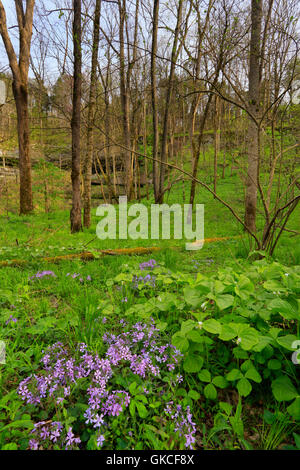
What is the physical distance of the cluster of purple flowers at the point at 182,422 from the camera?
923 millimetres

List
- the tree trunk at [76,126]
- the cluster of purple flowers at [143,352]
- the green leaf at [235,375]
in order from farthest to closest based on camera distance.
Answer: the tree trunk at [76,126], the cluster of purple flowers at [143,352], the green leaf at [235,375]

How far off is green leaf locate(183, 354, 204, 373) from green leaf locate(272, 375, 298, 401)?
0.34 m

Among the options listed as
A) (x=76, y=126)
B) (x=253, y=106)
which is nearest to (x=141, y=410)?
(x=253, y=106)

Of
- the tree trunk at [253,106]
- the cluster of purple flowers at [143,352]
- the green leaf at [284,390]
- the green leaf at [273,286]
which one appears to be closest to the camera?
the green leaf at [284,390]

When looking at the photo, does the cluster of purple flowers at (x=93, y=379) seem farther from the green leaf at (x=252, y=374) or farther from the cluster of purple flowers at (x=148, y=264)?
the cluster of purple flowers at (x=148, y=264)

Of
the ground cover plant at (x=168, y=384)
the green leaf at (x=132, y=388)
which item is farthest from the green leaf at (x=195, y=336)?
the green leaf at (x=132, y=388)

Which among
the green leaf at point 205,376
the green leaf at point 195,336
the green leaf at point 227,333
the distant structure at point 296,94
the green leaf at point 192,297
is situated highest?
the distant structure at point 296,94

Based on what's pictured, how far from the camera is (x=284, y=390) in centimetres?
103

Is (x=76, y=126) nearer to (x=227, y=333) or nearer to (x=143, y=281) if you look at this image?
(x=143, y=281)

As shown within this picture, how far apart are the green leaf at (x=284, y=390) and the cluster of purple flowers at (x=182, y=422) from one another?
39 cm

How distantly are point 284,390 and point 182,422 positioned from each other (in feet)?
1.55

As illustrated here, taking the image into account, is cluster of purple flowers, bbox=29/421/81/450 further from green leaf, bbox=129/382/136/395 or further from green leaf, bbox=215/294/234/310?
green leaf, bbox=215/294/234/310

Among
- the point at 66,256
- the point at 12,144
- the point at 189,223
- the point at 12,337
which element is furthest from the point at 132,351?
the point at 12,144
